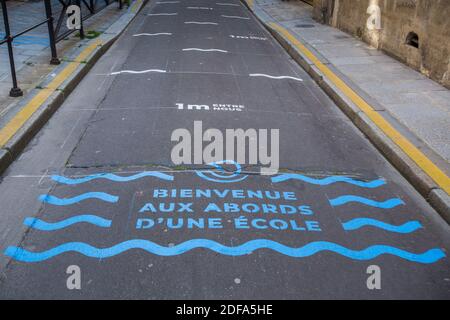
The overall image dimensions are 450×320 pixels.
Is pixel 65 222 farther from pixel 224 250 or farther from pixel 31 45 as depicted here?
pixel 31 45

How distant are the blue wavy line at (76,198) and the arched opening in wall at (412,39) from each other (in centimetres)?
811

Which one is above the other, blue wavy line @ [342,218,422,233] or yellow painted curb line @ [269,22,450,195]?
yellow painted curb line @ [269,22,450,195]

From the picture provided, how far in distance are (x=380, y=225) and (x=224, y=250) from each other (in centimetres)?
167

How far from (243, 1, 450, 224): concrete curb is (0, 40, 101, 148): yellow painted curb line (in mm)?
4924

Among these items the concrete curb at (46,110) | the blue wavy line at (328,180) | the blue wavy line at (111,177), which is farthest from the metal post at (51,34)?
the blue wavy line at (328,180)

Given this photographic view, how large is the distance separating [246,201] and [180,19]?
13101 mm

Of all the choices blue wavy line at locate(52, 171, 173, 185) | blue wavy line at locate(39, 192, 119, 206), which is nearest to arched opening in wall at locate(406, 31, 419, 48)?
blue wavy line at locate(52, 171, 173, 185)

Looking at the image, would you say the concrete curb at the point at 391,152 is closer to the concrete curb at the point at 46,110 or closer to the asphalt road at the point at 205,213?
the asphalt road at the point at 205,213

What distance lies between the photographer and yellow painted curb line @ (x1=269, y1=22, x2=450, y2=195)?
5.51 m

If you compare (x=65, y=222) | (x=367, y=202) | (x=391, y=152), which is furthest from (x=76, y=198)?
(x=391, y=152)

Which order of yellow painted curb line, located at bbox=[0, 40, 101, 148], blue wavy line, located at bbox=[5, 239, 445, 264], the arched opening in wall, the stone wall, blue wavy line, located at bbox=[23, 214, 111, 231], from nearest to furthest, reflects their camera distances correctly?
blue wavy line, located at bbox=[5, 239, 445, 264] → blue wavy line, located at bbox=[23, 214, 111, 231] → yellow painted curb line, located at bbox=[0, 40, 101, 148] → the stone wall → the arched opening in wall

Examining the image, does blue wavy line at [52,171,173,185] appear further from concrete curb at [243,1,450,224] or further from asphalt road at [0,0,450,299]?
concrete curb at [243,1,450,224]

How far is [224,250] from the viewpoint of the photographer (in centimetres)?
420
